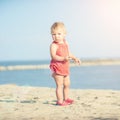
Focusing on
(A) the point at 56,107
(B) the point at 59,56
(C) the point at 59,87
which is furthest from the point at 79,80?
(A) the point at 56,107

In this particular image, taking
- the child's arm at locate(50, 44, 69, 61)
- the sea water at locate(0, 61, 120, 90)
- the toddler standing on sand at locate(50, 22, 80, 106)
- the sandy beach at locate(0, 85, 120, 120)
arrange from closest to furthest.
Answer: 1. the sandy beach at locate(0, 85, 120, 120)
2. the child's arm at locate(50, 44, 69, 61)
3. the toddler standing on sand at locate(50, 22, 80, 106)
4. the sea water at locate(0, 61, 120, 90)

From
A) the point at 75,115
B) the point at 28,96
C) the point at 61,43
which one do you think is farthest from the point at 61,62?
the point at 28,96

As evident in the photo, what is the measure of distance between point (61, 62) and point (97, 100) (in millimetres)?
1227

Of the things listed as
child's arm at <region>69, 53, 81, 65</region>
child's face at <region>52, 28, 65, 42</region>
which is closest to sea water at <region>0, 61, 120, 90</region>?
child's arm at <region>69, 53, 81, 65</region>

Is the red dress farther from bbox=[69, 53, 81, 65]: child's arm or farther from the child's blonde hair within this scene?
the child's blonde hair

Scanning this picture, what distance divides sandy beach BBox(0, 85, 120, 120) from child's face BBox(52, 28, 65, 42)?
3.97 ft

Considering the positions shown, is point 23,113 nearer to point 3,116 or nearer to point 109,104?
point 3,116

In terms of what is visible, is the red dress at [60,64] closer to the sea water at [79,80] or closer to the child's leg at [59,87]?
the child's leg at [59,87]

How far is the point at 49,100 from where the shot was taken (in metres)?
8.98

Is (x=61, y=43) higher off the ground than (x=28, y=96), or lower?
higher

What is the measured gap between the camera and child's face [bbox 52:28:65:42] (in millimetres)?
7973

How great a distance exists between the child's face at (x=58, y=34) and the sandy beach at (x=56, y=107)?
121 centimetres

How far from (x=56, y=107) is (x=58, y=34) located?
131cm

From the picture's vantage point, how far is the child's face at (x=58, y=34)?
7973mm
